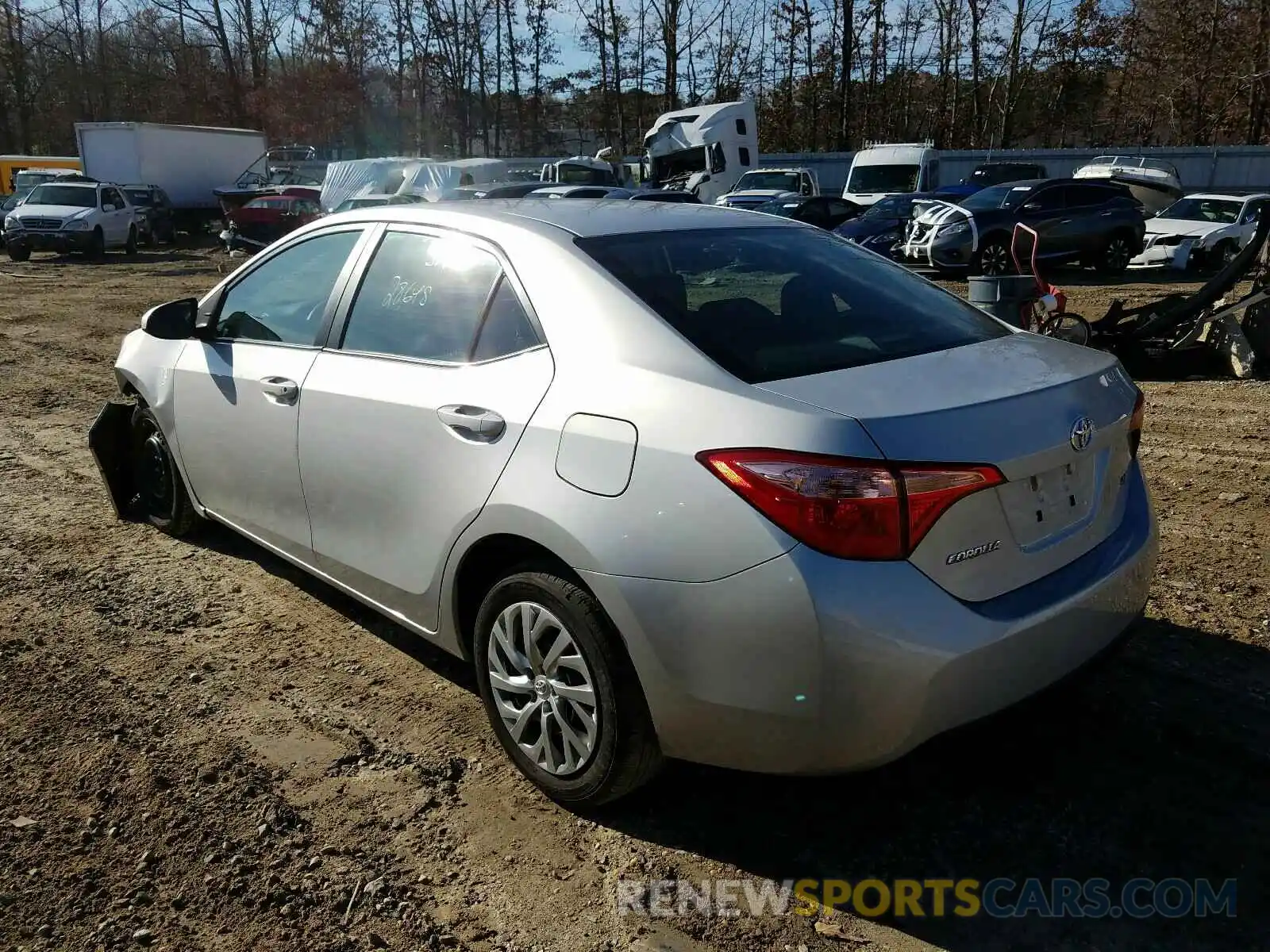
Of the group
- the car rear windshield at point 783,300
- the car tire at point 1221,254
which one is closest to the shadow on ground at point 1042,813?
the car rear windshield at point 783,300

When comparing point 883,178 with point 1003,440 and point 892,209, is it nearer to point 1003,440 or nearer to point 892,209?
point 892,209

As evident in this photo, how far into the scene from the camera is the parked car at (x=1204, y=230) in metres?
17.2

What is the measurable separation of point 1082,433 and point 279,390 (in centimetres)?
265

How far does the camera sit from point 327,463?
3369mm

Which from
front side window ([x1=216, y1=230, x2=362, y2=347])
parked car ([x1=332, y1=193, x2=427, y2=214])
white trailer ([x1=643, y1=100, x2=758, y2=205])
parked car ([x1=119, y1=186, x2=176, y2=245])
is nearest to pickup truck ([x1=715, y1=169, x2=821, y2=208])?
white trailer ([x1=643, y1=100, x2=758, y2=205])

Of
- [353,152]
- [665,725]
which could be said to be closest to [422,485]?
[665,725]

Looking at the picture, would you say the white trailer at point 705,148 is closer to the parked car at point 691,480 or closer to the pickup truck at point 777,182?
the pickup truck at point 777,182

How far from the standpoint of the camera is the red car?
2459 cm

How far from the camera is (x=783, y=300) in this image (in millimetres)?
3041

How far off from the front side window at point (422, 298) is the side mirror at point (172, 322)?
1.17m

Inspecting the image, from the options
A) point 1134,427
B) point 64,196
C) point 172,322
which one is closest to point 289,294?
point 172,322

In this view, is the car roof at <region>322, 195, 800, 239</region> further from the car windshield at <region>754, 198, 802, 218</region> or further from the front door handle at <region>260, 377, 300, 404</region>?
the car windshield at <region>754, 198, 802, 218</region>

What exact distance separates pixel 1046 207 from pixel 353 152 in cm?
3769

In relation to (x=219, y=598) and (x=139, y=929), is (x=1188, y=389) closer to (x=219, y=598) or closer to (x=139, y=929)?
(x=219, y=598)
